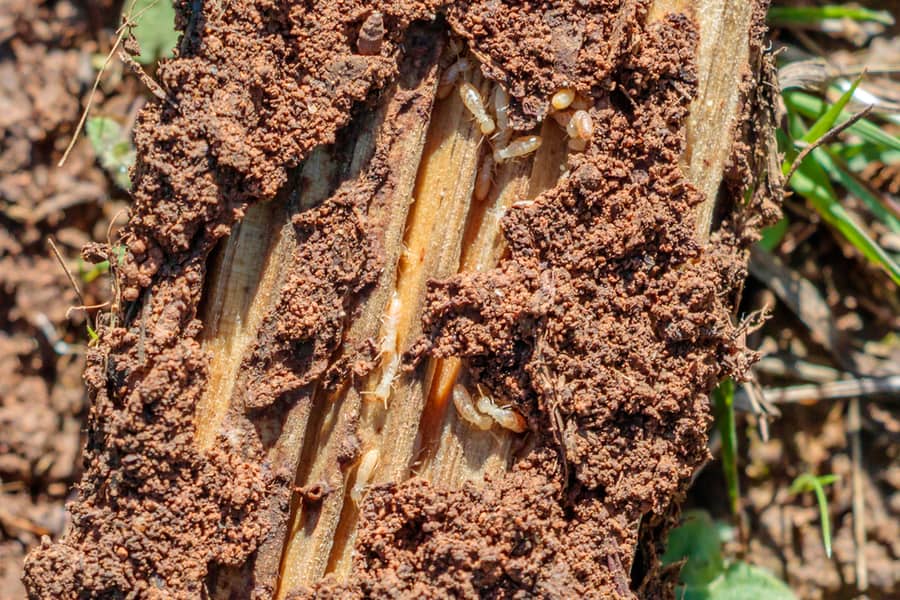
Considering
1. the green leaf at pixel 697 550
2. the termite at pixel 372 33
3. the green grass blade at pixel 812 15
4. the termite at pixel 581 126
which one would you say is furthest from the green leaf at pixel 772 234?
the termite at pixel 372 33

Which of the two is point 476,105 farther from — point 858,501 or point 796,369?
point 858,501

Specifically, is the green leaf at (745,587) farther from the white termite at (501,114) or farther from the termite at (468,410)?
the white termite at (501,114)

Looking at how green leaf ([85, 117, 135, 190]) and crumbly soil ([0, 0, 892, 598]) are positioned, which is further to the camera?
green leaf ([85, 117, 135, 190])

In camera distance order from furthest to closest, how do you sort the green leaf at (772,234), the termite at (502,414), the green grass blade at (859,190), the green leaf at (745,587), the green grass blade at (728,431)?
the green leaf at (772,234), the green grass blade at (859,190), the green leaf at (745,587), the green grass blade at (728,431), the termite at (502,414)

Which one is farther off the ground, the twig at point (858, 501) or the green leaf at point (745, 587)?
the twig at point (858, 501)

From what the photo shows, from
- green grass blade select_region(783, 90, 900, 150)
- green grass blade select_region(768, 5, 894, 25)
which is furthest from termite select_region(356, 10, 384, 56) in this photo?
green grass blade select_region(768, 5, 894, 25)

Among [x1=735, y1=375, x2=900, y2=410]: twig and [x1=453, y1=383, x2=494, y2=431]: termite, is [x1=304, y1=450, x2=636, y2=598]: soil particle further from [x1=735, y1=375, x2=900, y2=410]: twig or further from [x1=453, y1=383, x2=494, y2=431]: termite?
[x1=735, y1=375, x2=900, y2=410]: twig
